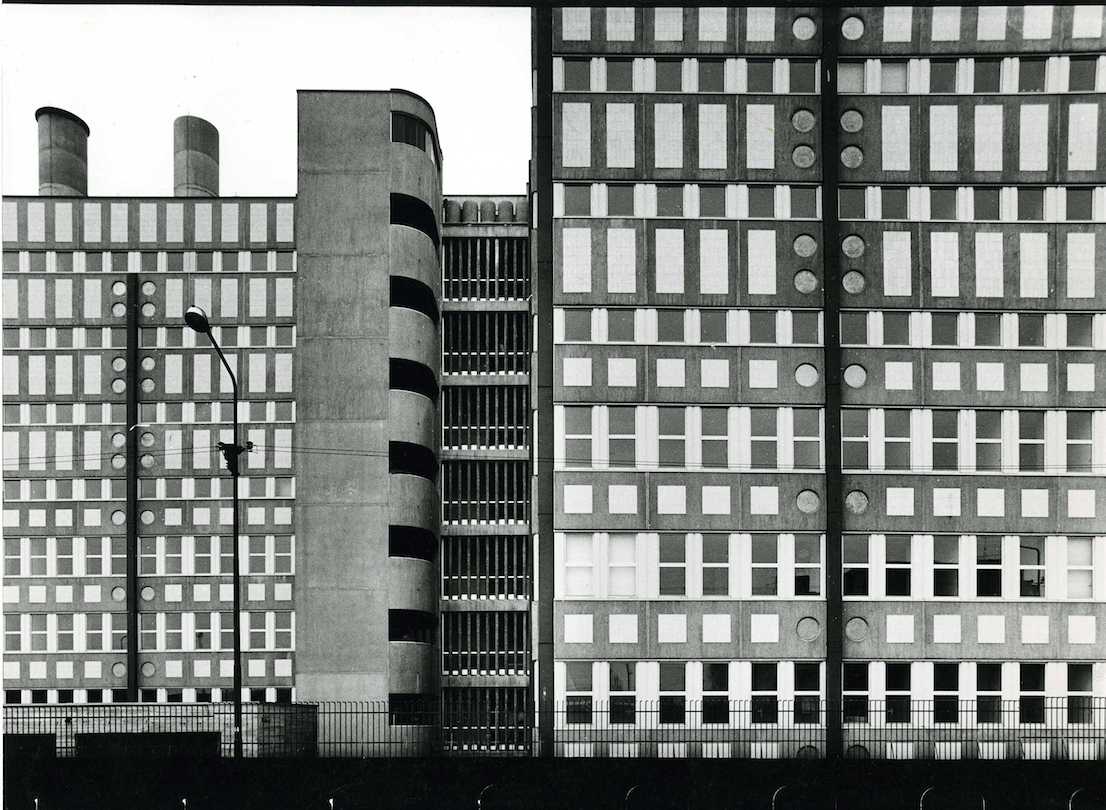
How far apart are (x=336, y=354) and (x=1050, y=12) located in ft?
82.0

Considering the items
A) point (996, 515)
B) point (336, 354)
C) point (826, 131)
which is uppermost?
point (826, 131)

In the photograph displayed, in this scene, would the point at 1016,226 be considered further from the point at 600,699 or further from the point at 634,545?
the point at 600,699

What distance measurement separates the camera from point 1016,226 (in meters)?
23.3

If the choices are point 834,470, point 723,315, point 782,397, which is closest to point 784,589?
point 834,470

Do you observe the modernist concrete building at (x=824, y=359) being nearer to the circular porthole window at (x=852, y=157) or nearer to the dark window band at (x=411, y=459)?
the circular porthole window at (x=852, y=157)

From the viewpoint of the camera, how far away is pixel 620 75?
77.8ft

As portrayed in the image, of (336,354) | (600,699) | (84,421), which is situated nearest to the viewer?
(600,699)

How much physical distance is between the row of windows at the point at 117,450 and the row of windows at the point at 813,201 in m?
23.6

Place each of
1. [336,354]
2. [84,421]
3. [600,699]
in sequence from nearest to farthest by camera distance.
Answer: [600,699] < [336,354] < [84,421]

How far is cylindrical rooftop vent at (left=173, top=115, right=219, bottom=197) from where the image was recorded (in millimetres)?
44188

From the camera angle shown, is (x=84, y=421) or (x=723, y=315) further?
(x=84, y=421)

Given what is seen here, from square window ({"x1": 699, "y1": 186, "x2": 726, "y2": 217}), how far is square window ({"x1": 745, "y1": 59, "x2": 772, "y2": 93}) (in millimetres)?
3027

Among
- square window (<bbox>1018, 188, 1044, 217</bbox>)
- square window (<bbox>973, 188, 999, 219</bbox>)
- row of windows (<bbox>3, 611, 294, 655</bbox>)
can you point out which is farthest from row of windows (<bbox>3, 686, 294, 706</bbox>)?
square window (<bbox>1018, 188, 1044, 217</bbox>)

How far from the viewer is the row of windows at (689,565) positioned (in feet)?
75.7
